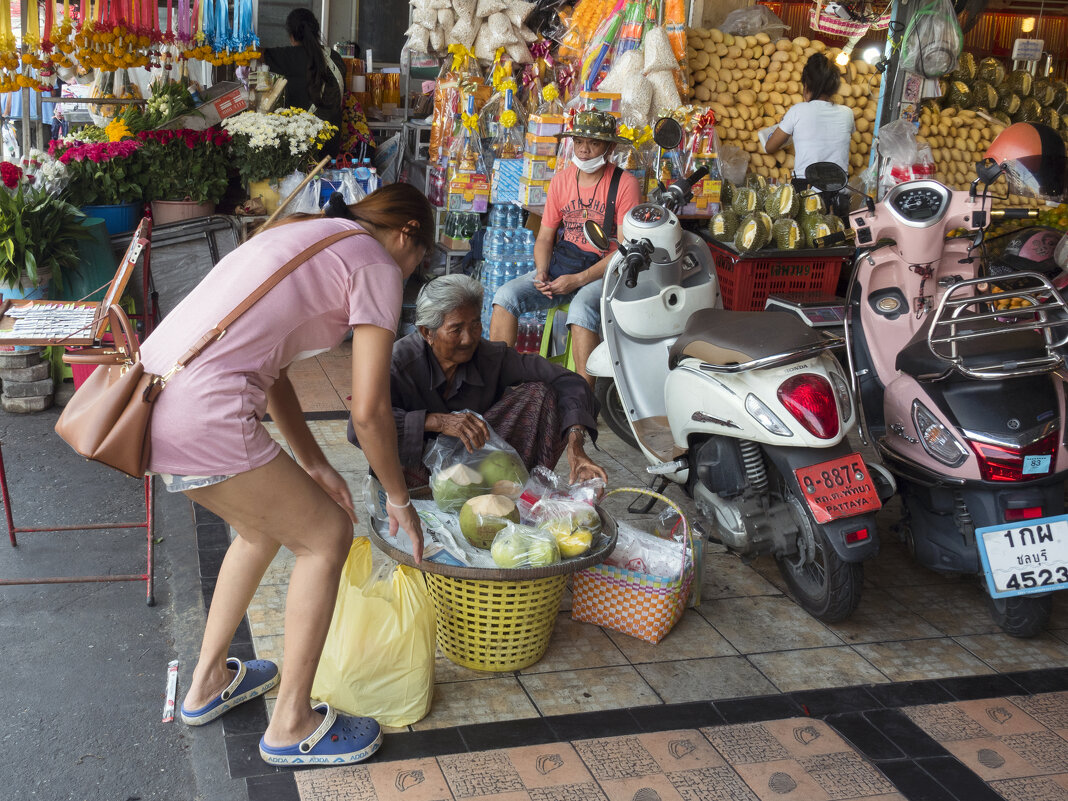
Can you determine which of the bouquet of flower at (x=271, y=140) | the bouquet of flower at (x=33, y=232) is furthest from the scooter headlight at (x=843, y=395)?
the bouquet of flower at (x=271, y=140)

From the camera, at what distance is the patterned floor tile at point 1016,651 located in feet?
11.1

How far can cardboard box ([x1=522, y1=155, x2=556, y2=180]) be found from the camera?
5.94 meters

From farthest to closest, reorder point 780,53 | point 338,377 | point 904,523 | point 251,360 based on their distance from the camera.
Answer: point 780,53, point 338,377, point 904,523, point 251,360

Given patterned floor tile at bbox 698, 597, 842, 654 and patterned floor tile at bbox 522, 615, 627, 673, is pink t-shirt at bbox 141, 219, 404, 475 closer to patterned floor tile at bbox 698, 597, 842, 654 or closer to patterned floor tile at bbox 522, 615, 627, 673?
patterned floor tile at bbox 522, 615, 627, 673

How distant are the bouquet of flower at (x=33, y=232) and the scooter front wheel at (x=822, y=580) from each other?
13.8 ft

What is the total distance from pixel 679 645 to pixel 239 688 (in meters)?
1.47

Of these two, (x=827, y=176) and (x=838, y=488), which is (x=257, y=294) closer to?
(x=838, y=488)

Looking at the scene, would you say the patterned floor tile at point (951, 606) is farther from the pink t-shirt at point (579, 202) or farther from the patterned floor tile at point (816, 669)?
the pink t-shirt at point (579, 202)

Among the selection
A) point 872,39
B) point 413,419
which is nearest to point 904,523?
point 413,419

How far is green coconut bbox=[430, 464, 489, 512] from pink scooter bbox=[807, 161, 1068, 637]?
5.06 ft

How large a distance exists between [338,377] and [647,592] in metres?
3.34

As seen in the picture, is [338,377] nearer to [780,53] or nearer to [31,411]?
[31,411]

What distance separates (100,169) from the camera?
20.1ft

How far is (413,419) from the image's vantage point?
10.2ft
